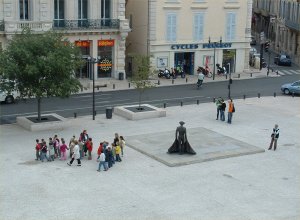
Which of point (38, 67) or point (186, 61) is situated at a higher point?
point (38, 67)

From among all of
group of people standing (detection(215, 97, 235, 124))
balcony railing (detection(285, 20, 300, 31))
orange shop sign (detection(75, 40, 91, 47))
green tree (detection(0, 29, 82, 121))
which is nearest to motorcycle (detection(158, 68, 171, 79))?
orange shop sign (detection(75, 40, 91, 47))

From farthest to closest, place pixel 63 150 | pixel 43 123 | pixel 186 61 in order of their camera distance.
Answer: pixel 186 61
pixel 43 123
pixel 63 150

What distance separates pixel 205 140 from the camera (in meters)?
37.5

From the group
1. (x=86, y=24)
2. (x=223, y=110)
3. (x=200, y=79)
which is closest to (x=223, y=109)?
(x=223, y=110)

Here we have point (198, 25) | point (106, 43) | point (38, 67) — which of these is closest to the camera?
point (38, 67)

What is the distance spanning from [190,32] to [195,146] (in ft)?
93.2

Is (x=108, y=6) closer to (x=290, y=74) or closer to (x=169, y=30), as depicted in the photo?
(x=169, y=30)

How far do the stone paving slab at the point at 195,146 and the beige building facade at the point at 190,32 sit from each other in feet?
75.3

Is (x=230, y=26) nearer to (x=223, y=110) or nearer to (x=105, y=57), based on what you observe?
(x=105, y=57)

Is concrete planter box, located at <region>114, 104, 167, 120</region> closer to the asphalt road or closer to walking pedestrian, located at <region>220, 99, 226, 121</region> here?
the asphalt road

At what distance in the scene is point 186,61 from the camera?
6431 centimetres

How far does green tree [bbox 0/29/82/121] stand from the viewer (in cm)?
3847

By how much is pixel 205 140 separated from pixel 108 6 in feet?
81.0

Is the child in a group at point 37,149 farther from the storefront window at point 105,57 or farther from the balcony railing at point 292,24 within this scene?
the balcony railing at point 292,24
